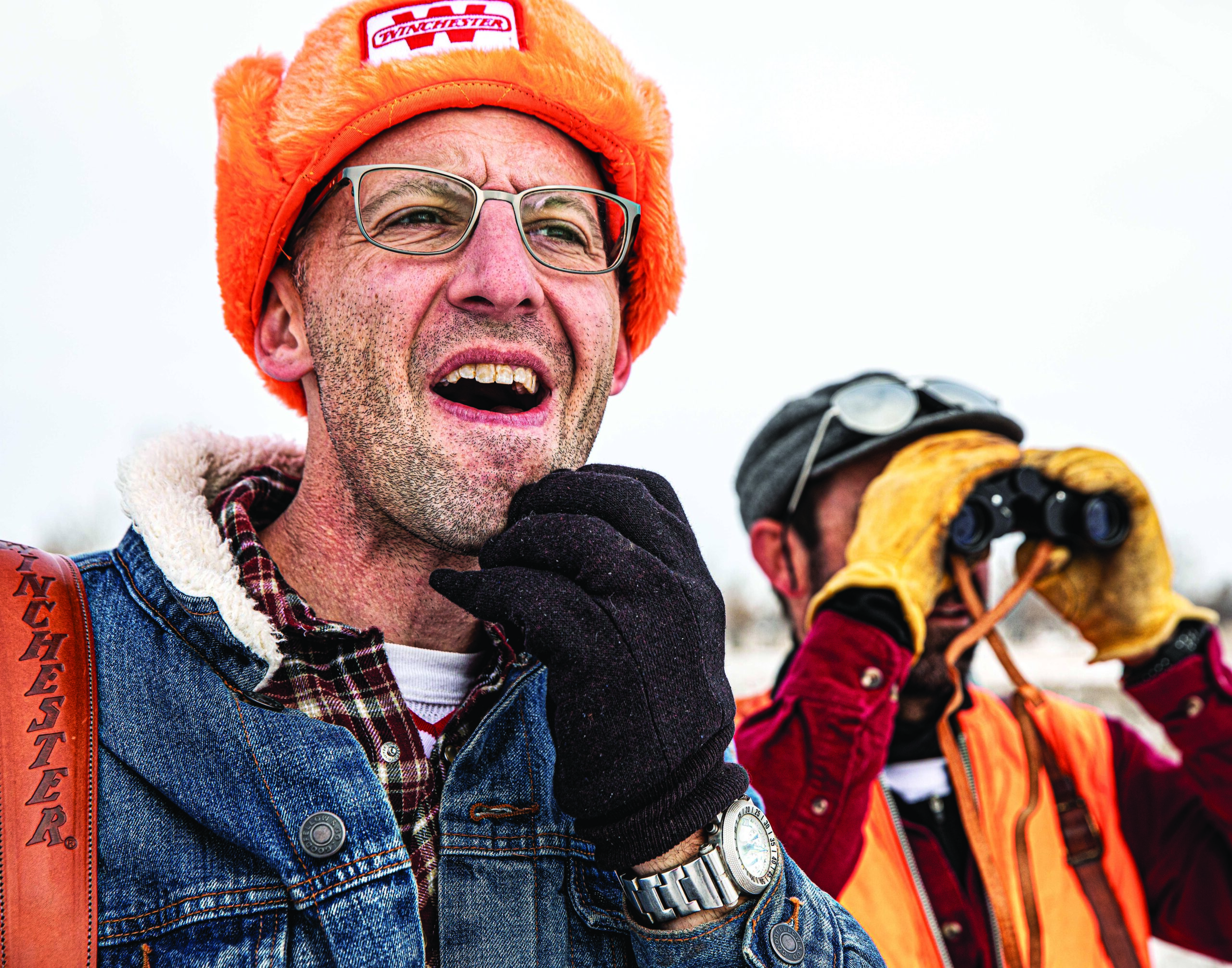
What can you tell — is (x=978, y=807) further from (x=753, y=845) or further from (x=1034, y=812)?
(x=753, y=845)

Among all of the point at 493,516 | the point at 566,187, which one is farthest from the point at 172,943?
the point at 566,187

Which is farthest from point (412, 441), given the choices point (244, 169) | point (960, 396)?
point (960, 396)

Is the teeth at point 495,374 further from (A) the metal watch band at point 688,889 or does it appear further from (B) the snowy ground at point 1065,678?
(B) the snowy ground at point 1065,678

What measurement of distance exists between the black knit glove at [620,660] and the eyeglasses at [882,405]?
1.84 metres

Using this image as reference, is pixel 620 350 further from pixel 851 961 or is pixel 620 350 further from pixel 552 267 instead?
pixel 851 961

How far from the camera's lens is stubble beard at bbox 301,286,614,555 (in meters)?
1.52

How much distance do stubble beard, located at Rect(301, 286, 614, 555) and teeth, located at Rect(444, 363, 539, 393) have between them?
41mm

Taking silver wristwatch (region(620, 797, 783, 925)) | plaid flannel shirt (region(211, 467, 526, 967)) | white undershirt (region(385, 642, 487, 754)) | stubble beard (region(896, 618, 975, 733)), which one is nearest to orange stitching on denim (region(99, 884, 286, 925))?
plaid flannel shirt (region(211, 467, 526, 967))

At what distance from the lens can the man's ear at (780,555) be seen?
3.16m

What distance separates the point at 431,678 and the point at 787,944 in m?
0.70

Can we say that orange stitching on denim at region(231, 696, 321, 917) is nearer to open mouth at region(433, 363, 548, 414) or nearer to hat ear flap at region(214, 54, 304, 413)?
open mouth at region(433, 363, 548, 414)

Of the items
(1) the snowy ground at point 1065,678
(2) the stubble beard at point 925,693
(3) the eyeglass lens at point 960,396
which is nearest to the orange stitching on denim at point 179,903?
(2) the stubble beard at point 925,693

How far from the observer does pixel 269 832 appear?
1237mm

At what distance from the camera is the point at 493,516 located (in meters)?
1.52
